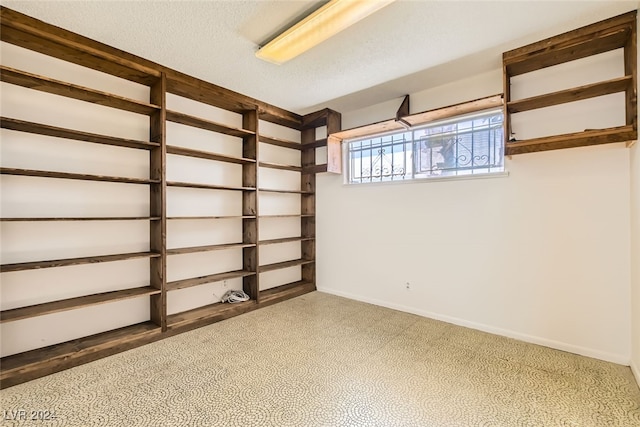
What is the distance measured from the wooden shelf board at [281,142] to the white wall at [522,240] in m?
1.10

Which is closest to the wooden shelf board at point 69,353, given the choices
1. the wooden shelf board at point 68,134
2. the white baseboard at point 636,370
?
the wooden shelf board at point 68,134

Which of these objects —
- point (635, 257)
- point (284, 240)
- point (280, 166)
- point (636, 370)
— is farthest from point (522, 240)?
point (280, 166)

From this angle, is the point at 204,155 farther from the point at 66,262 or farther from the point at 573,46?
the point at 573,46

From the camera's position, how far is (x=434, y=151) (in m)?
3.28

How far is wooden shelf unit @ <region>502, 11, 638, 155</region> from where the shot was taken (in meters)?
2.04

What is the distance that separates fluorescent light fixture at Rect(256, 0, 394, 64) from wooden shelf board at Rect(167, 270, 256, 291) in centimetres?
223

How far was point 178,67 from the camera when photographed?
274 cm

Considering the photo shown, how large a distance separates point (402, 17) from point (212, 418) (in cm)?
279

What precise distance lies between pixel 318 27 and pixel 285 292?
3.00 metres

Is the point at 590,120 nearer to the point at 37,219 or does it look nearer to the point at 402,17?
the point at 402,17

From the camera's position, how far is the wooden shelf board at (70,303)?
2.03 metres

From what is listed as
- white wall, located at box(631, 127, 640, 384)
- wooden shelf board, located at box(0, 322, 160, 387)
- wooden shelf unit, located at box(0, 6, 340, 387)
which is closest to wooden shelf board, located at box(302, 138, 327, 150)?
wooden shelf unit, located at box(0, 6, 340, 387)

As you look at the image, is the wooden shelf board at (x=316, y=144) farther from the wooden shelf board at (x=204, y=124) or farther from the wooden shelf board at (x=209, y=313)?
the wooden shelf board at (x=209, y=313)

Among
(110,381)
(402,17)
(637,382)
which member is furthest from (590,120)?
(110,381)
